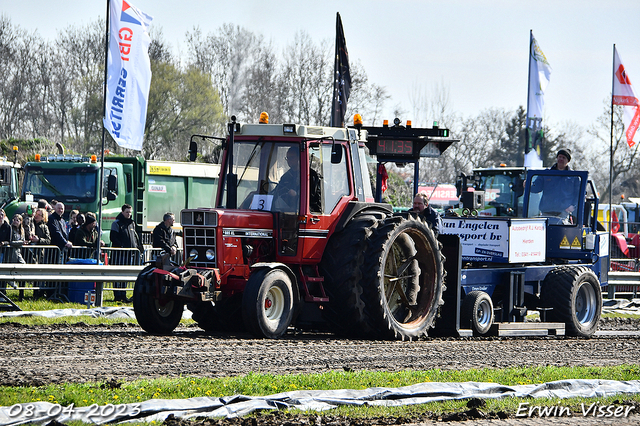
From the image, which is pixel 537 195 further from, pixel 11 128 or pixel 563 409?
pixel 11 128

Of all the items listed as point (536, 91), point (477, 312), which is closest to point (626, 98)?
point (536, 91)

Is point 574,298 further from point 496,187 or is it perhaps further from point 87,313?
point 87,313

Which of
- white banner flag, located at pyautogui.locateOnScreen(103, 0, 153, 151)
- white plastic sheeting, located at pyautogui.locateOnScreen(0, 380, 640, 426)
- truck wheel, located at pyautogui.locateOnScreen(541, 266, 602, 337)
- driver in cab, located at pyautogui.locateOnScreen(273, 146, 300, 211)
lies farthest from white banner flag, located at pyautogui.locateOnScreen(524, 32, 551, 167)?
white plastic sheeting, located at pyautogui.locateOnScreen(0, 380, 640, 426)

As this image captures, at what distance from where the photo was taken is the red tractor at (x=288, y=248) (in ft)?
33.3

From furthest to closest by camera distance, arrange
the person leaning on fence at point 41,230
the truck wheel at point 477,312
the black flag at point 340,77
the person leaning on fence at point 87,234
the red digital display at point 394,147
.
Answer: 1. the black flag at point 340,77
2. the person leaning on fence at point 87,234
3. the person leaning on fence at point 41,230
4. the red digital display at point 394,147
5. the truck wheel at point 477,312

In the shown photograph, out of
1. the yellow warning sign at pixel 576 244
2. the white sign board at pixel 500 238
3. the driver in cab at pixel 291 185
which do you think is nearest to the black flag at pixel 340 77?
the white sign board at pixel 500 238

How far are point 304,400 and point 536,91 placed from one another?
20.9m

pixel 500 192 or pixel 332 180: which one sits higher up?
pixel 500 192

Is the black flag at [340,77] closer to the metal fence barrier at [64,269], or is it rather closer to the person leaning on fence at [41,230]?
the metal fence barrier at [64,269]

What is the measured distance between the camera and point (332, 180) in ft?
35.9

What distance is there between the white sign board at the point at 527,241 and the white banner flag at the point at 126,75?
6.90 metres

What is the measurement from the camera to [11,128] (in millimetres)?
49156

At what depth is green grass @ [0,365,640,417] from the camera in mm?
6027

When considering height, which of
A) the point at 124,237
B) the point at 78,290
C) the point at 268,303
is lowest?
the point at 78,290
